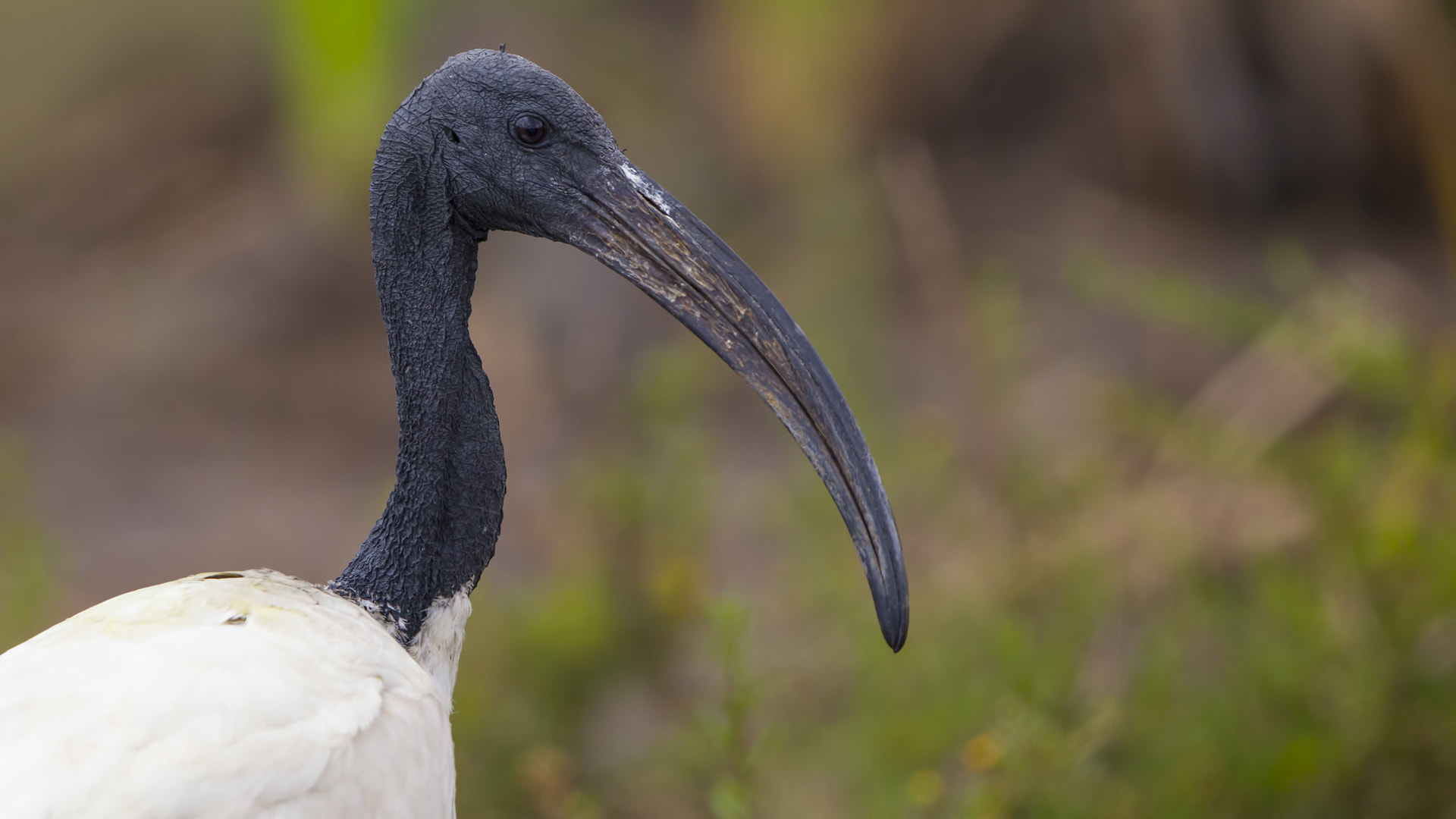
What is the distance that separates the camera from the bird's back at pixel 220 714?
167 cm

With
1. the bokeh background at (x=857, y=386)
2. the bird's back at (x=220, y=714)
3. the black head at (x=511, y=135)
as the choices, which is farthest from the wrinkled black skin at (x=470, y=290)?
the bokeh background at (x=857, y=386)

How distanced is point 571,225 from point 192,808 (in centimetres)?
103

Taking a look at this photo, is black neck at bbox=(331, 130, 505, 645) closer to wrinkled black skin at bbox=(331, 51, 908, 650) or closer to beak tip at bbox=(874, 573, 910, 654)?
wrinkled black skin at bbox=(331, 51, 908, 650)

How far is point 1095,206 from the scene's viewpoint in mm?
7180

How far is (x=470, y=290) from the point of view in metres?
2.23

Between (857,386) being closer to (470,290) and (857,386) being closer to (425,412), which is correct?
(470,290)

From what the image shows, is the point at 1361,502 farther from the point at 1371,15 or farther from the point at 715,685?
the point at 1371,15

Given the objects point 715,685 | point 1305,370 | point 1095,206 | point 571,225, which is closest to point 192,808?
point 571,225

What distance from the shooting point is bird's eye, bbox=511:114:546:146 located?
206cm

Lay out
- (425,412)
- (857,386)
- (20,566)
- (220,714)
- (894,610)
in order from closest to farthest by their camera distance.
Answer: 1. (220,714)
2. (894,610)
3. (425,412)
4. (20,566)
5. (857,386)

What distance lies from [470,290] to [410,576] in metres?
0.51

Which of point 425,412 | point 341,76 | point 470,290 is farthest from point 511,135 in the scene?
point 341,76

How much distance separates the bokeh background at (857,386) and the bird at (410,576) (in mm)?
499

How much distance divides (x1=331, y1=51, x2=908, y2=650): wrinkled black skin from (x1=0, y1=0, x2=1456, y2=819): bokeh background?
1.54 feet
